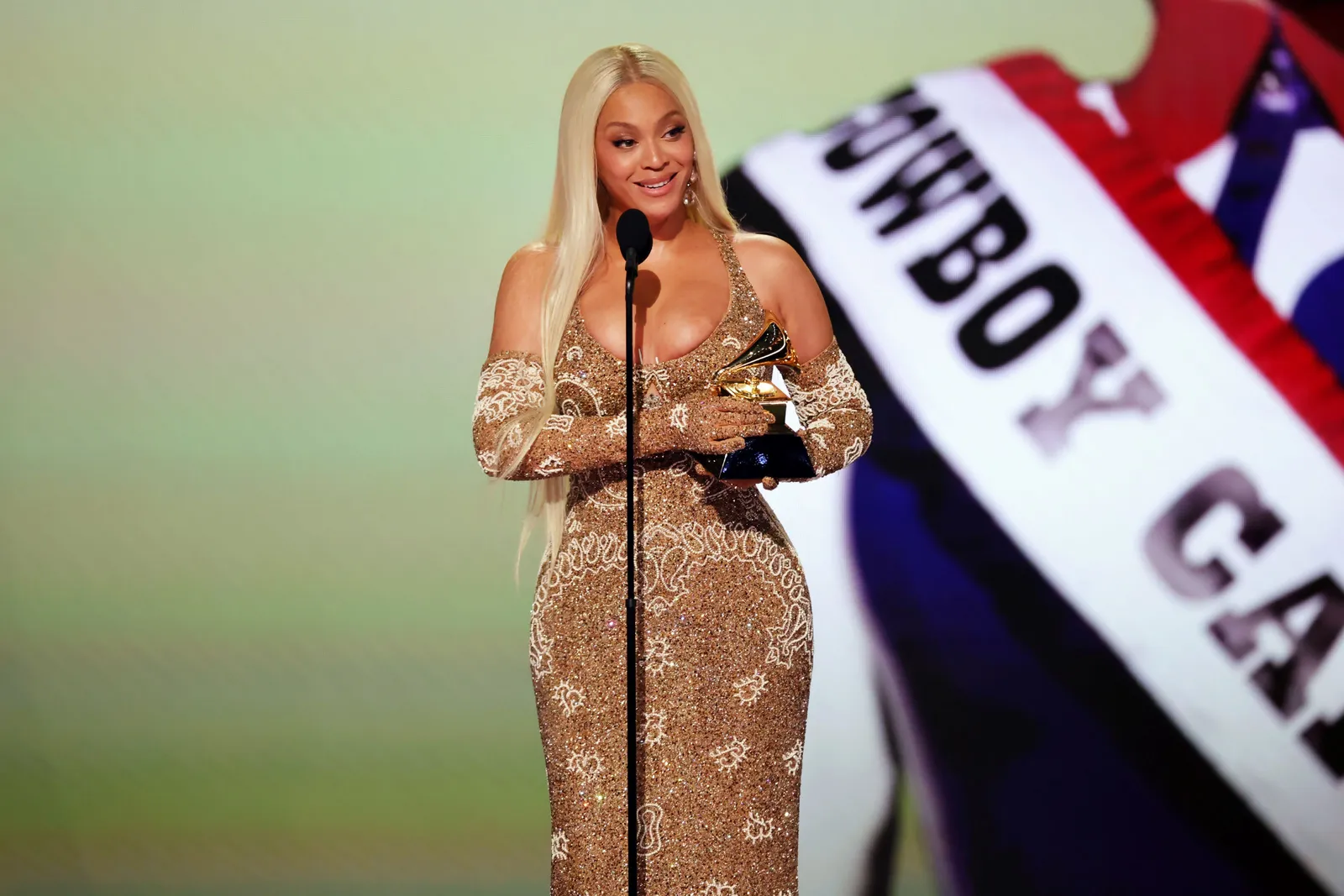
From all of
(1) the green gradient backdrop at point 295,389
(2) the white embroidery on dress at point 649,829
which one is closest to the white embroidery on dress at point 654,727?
(2) the white embroidery on dress at point 649,829

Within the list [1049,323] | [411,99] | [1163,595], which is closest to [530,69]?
[411,99]

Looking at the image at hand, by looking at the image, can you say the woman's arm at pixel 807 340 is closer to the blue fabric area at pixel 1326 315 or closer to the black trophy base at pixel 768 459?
the black trophy base at pixel 768 459

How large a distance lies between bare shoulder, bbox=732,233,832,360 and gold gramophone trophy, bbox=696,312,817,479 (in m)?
0.13

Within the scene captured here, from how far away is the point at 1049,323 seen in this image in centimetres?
424

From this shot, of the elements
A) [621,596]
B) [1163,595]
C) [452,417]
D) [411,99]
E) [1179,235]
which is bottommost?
[621,596]

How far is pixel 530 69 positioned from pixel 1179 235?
1.78 m

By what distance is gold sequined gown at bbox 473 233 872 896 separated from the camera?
2.54m

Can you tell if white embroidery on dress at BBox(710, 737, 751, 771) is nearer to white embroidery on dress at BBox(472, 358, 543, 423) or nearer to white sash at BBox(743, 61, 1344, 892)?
white embroidery on dress at BBox(472, 358, 543, 423)

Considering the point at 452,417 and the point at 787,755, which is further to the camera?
the point at 452,417

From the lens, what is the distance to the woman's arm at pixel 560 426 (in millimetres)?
2455

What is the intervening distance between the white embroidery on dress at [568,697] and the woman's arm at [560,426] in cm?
35

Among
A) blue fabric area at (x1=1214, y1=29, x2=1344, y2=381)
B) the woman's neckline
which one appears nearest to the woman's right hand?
the woman's neckline

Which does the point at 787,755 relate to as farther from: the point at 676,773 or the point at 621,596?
the point at 621,596

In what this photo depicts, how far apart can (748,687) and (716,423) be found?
1.46ft
